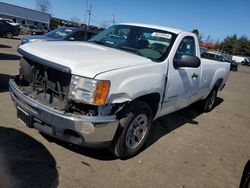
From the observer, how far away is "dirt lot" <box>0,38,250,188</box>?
3.50m

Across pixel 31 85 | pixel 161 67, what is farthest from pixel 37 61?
pixel 161 67

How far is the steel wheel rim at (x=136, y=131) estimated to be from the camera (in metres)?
4.04

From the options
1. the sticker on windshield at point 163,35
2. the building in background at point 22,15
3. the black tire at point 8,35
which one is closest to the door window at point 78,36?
the sticker on windshield at point 163,35

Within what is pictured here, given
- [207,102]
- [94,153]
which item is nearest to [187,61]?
[94,153]

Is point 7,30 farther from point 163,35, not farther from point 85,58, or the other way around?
point 85,58

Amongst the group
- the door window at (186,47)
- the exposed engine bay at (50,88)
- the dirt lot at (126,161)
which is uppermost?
the door window at (186,47)

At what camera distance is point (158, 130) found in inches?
227

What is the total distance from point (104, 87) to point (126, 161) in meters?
1.36

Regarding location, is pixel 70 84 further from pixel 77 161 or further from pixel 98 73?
pixel 77 161

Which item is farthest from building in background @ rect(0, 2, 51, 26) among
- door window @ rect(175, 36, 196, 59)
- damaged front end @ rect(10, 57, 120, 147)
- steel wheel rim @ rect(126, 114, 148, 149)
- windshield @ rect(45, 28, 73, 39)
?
steel wheel rim @ rect(126, 114, 148, 149)

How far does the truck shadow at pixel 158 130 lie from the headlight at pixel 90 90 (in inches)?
46.1

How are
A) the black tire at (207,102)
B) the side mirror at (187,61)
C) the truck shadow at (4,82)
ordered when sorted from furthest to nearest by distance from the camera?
the black tire at (207,102)
the truck shadow at (4,82)
the side mirror at (187,61)

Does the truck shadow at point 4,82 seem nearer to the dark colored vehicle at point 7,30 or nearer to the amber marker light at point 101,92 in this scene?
the amber marker light at point 101,92

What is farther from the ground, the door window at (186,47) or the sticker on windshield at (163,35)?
the sticker on windshield at (163,35)
